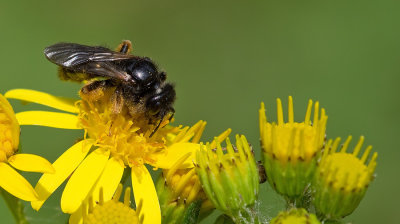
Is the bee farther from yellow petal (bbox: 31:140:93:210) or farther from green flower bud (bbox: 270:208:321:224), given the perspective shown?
green flower bud (bbox: 270:208:321:224)

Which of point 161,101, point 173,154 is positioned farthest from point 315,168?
point 161,101

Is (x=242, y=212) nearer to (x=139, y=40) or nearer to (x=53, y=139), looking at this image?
(x=53, y=139)

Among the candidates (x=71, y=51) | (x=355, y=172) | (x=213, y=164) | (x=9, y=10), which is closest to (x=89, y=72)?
(x=71, y=51)

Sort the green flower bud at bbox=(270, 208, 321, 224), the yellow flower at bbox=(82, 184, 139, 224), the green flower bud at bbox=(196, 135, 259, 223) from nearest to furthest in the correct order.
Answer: the green flower bud at bbox=(270, 208, 321, 224) → the yellow flower at bbox=(82, 184, 139, 224) → the green flower bud at bbox=(196, 135, 259, 223)

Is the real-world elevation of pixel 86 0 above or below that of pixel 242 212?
above

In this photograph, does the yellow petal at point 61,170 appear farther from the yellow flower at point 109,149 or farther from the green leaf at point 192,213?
the green leaf at point 192,213

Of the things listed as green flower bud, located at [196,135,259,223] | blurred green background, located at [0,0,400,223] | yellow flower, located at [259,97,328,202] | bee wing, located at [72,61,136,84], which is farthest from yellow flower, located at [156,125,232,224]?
blurred green background, located at [0,0,400,223]
